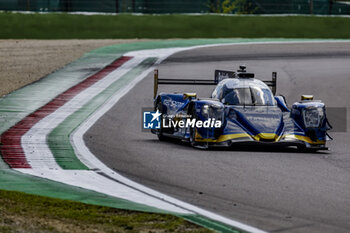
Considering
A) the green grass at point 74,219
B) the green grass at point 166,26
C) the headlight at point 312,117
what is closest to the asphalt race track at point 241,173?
the headlight at point 312,117

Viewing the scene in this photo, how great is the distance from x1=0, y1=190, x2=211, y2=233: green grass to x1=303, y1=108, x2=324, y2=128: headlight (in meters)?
6.38

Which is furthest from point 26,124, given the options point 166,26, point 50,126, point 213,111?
point 166,26

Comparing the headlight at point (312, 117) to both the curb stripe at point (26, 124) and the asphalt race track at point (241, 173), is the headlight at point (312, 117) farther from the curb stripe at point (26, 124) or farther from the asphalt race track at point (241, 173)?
the curb stripe at point (26, 124)

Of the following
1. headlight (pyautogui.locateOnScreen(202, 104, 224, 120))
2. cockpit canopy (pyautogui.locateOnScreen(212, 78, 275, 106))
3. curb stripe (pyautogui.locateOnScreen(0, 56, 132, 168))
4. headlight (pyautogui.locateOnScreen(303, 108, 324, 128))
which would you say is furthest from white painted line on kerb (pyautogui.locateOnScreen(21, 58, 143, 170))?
headlight (pyautogui.locateOnScreen(303, 108, 324, 128))

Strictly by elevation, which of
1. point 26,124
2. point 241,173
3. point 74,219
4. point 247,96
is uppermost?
point 247,96

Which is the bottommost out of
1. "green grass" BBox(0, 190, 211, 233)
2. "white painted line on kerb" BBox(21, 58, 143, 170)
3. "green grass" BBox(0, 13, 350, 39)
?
"white painted line on kerb" BBox(21, 58, 143, 170)

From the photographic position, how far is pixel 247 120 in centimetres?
1337

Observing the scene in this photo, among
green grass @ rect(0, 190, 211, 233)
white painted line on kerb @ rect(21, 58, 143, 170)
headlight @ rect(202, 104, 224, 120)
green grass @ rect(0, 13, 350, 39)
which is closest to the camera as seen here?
green grass @ rect(0, 190, 211, 233)

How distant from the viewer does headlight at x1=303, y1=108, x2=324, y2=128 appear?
1370 cm

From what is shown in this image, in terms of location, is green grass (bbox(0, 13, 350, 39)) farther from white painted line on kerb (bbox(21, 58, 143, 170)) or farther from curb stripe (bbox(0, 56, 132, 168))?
white painted line on kerb (bbox(21, 58, 143, 170))

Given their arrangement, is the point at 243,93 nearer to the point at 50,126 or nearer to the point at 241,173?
the point at 241,173

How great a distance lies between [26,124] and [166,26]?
19041 millimetres

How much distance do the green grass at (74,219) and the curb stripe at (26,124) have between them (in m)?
3.02

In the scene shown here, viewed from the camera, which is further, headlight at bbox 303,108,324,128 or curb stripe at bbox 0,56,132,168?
headlight at bbox 303,108,324,128
